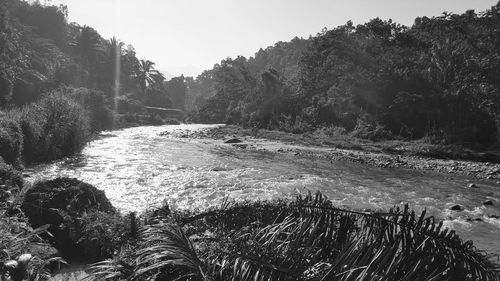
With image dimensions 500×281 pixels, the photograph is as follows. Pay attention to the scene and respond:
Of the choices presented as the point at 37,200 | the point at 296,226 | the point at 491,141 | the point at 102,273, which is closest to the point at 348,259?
the point at 296,226

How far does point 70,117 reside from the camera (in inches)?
885

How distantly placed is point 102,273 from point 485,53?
143 feet

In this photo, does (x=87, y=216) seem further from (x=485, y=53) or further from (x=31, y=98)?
(x=485, y=53)

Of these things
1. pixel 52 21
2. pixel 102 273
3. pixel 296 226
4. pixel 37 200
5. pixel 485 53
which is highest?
pixel 52 21

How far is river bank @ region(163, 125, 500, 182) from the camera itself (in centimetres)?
2283

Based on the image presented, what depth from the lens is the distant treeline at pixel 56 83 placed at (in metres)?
20.0

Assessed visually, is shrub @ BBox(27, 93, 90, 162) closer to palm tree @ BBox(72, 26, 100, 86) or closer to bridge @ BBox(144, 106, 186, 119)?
palm tree @ BBox(72, 26, 100, 86)

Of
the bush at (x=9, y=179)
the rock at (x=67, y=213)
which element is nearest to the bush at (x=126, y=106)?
the bush at (x=9, y=179)

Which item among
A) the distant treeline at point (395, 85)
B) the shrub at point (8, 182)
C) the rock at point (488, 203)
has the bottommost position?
the rock at point (488, 203)

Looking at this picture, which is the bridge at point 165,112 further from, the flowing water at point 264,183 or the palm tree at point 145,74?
the flowing water at point 264,183

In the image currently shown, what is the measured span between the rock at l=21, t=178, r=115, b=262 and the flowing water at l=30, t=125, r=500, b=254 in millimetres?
3677

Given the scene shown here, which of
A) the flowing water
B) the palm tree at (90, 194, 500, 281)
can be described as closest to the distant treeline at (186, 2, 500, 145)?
the flowing water

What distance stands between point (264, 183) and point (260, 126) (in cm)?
3347

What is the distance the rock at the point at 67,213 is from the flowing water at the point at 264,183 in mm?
3677
